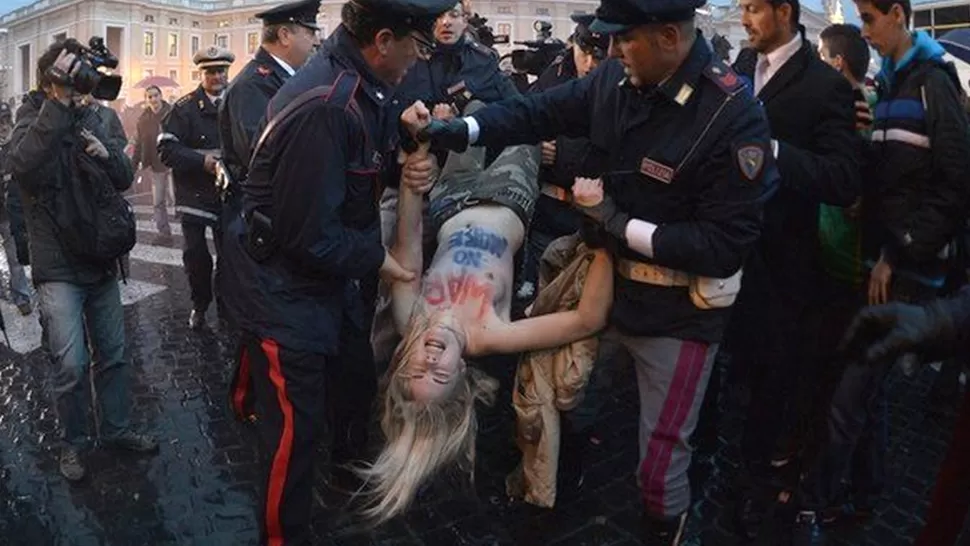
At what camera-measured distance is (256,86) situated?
172 inches

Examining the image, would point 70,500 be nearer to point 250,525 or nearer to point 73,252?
point 250,525

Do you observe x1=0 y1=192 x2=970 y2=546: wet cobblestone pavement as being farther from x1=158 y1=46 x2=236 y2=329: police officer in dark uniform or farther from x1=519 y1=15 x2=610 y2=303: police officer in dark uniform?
x1=158 y1=46 x2=236 y2=329: police officer in dark uniform

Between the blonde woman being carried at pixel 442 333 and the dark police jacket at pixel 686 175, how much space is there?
27 centimetres

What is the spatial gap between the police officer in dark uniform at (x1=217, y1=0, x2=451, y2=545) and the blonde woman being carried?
1.19 ft

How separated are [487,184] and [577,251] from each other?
0.90 meters

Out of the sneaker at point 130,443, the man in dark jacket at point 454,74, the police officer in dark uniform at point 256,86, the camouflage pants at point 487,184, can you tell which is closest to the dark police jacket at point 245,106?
the police officer in dark uniform at point 256,86

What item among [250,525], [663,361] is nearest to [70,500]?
[250,525]

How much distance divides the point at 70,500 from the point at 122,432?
49 centimetres

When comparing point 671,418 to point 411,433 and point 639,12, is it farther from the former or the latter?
point 639,12

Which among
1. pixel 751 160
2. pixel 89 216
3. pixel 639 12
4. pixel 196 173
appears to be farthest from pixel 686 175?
pixel 196 173

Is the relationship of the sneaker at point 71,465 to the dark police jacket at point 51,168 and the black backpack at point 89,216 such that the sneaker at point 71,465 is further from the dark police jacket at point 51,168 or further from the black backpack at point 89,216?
the black backpack at point 89,216

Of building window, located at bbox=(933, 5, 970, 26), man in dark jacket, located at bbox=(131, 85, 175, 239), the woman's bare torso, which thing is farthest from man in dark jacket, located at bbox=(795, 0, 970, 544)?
building window, located at bbox=(933, 5, 970, 26)

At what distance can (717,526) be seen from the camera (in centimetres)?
359

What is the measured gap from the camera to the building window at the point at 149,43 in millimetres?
71625
